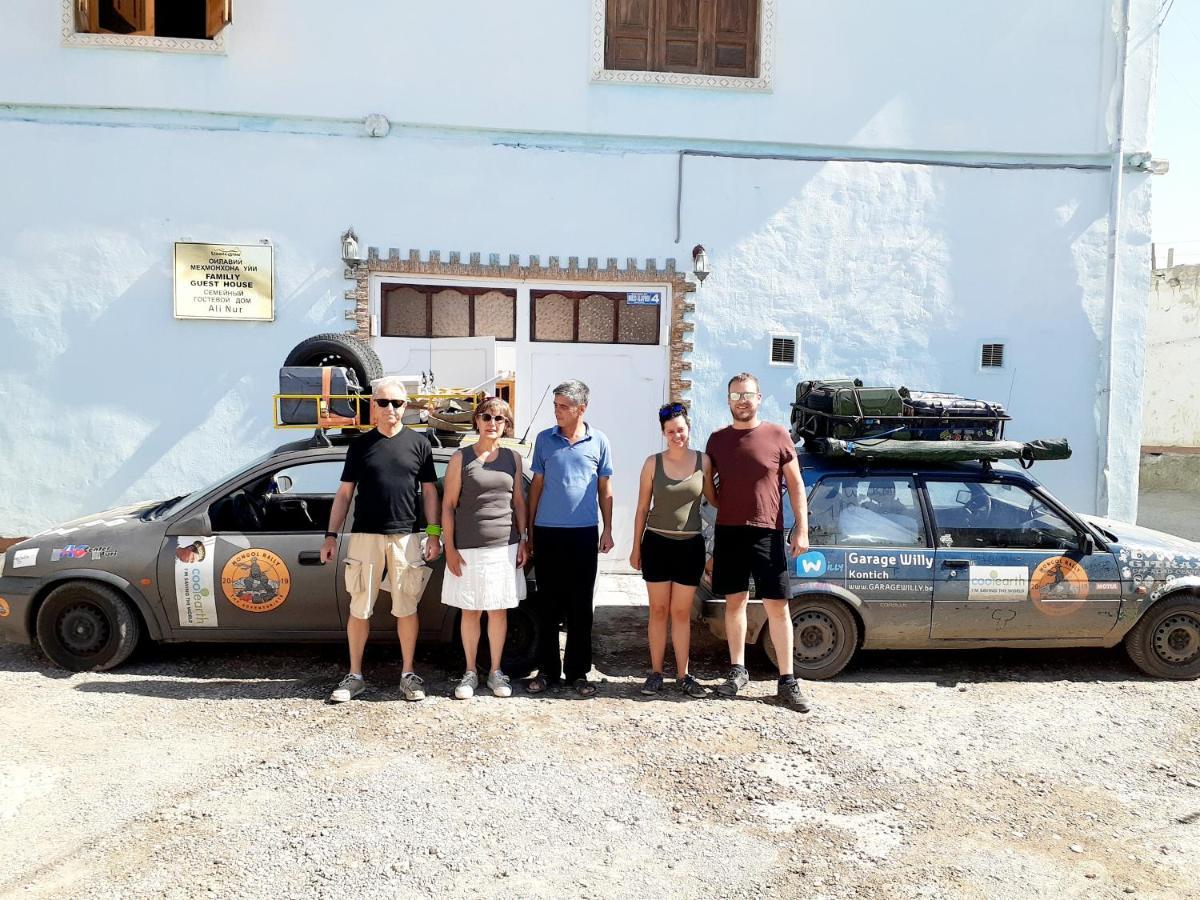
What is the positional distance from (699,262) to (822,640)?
420 centimetres

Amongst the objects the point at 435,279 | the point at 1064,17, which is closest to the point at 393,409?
the point at 435,279

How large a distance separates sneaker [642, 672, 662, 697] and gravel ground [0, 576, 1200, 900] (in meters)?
0.08

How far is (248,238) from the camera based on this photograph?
8523mm

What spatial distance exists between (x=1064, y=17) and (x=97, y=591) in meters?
9.66

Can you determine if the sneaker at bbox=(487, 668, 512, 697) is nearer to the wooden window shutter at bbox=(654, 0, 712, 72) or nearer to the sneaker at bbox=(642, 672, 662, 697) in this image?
the sneaker at bbox=(642, 672, 662, 697)

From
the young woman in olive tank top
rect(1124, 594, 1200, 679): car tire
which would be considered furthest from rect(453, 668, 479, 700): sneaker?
rect(1124, 594, 1200, 679): car tire

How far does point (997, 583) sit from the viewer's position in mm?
5730

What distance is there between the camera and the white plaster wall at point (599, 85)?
8445 mm

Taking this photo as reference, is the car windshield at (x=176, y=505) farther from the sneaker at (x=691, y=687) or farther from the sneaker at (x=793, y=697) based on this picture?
the sneaker at (x=793, y=697)

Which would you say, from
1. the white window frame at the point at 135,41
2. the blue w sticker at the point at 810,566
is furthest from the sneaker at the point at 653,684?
the white window frame at the point at 135,41

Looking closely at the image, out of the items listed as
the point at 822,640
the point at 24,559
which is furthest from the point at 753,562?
the point at 24,559

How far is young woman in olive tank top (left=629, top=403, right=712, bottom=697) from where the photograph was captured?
5359mm

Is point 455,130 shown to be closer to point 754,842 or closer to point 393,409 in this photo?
point 393,409

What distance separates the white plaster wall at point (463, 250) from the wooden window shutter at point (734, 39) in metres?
0.99
